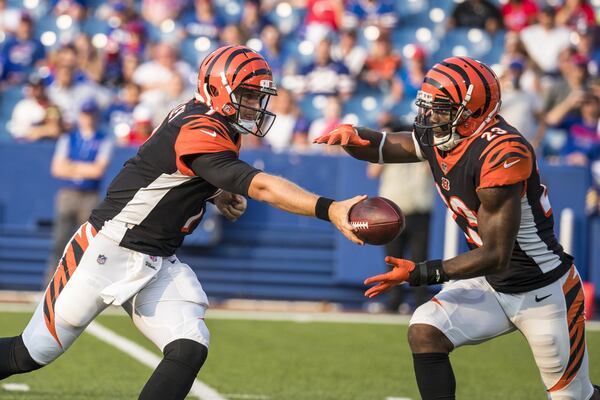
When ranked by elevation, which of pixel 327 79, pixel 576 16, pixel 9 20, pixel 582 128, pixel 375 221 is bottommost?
pixel 582 128

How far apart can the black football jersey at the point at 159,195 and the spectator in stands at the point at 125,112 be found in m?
6.83

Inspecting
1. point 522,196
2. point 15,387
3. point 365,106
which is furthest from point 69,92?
point 522,196

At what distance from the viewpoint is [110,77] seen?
12289 millimetres

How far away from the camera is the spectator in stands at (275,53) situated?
1203cm

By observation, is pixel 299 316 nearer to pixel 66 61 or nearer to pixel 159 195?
pixel 66 61

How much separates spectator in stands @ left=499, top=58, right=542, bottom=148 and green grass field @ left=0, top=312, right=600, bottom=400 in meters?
2.46

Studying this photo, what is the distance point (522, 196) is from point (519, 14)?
845 cm

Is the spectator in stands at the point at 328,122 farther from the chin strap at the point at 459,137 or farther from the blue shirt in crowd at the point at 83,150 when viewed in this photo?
the chin strap at the point at 459,137

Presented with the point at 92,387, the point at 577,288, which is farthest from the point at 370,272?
the point at 577,288

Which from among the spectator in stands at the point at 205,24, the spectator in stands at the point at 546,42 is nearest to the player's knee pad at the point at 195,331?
the spectator in stands at the point at 546,42

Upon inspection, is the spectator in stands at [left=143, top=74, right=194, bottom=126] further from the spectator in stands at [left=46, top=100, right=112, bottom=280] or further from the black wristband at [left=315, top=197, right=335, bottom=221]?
the black wristband at [left=315, top=197, right=335, bottom=221]

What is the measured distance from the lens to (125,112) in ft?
37.9

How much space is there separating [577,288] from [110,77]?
27.9 ft

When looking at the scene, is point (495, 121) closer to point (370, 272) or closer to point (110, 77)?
point (370, 272)
